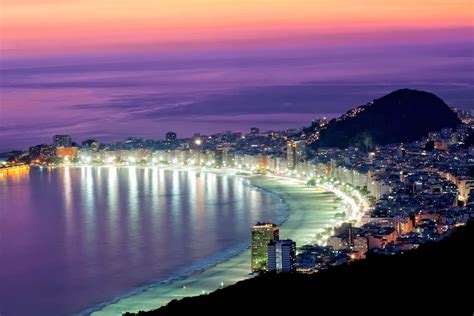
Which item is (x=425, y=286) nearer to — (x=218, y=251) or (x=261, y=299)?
(x=261, y=299)

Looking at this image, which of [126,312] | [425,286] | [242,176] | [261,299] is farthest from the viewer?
[242,176]

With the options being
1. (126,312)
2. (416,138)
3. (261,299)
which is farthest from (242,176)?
(261,299)

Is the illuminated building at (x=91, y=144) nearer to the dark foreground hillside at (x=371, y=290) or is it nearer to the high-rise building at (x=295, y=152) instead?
the high-rise building at (x=295, y=152)

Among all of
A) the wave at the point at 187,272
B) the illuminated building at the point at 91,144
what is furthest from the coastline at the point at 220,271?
the illuminated building at the point at 91,144

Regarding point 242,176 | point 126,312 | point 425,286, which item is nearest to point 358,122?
point 242,176

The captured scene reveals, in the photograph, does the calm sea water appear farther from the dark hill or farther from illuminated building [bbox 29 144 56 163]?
the dark hill

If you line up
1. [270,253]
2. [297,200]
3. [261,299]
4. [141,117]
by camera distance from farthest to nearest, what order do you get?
[141,117]
[297,200]
[270,253]
[261,299]

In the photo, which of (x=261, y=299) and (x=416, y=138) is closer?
(x=261, y=299)
